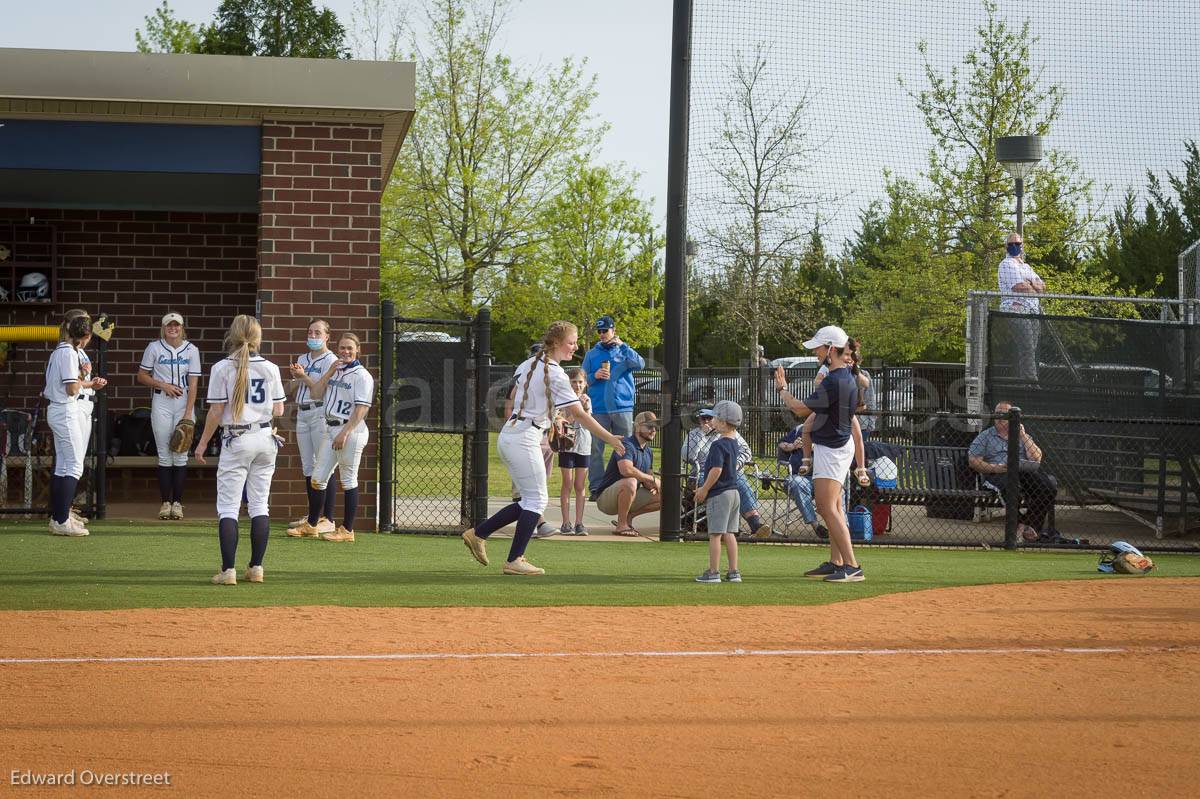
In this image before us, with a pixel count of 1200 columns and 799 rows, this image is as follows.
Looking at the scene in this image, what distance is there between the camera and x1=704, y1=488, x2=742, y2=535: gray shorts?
367 inches

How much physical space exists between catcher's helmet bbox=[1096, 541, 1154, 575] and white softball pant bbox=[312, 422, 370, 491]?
21.4 ft

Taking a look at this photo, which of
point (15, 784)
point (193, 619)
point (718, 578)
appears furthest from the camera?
point (718, 578)

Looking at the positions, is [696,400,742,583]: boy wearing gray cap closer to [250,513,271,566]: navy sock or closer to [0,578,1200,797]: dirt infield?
[0,578,1200,797]: dirt infield

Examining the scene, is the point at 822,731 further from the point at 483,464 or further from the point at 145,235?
the point at 145,235

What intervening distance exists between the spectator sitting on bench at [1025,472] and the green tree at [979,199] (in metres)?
15.5

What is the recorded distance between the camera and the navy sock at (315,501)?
11.6 meters

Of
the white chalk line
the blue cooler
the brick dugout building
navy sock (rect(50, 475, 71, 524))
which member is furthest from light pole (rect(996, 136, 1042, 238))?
navy sock (rect(50, 475, 71, 524))

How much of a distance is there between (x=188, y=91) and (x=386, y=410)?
3.56m

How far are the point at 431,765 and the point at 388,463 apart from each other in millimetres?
7924

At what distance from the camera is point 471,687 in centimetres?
594

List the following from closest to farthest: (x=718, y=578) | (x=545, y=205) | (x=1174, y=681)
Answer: (x=1174, y=681) < (x=718, y=578) < (x=545, y=205)

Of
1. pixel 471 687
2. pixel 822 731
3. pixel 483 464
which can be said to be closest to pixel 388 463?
pixel 483 464

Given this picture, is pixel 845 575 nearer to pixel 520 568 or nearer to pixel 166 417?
pixel 520 568

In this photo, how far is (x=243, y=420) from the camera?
27.9 ft
